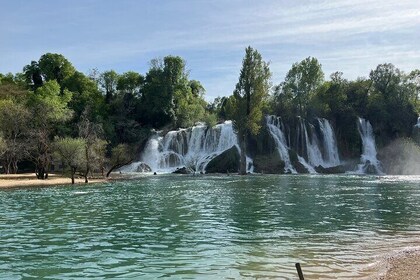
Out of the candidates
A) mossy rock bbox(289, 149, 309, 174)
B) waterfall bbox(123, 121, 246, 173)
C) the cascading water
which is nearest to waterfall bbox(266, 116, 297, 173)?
mossy rock bbox(289, 149, 309, 174)

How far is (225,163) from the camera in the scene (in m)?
71.6

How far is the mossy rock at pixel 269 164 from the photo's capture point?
235 ft

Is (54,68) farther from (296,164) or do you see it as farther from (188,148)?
(296,164)

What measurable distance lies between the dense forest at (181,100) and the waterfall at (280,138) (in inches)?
90.8

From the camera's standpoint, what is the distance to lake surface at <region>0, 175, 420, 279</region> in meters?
12.3

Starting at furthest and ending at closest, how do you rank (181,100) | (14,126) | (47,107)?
(181,100) → (47,107) → (14,126)

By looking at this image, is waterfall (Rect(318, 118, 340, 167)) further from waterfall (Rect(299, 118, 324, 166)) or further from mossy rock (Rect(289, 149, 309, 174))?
mossy rock (Rect(289, 149, 309, 174))

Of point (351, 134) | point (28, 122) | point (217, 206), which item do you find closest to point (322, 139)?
point (351, 134)

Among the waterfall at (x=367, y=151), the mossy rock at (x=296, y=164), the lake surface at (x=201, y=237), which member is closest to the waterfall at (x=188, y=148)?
the mossy rock at (x=296, y=164)

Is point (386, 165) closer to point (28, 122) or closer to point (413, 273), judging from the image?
point (28, 122)

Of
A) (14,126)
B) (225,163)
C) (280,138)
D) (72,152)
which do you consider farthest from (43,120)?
(280,138)

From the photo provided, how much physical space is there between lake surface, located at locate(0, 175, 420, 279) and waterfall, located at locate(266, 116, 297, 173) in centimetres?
4215

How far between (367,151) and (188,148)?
3225 centimetres

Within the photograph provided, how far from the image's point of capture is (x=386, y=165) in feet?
250
